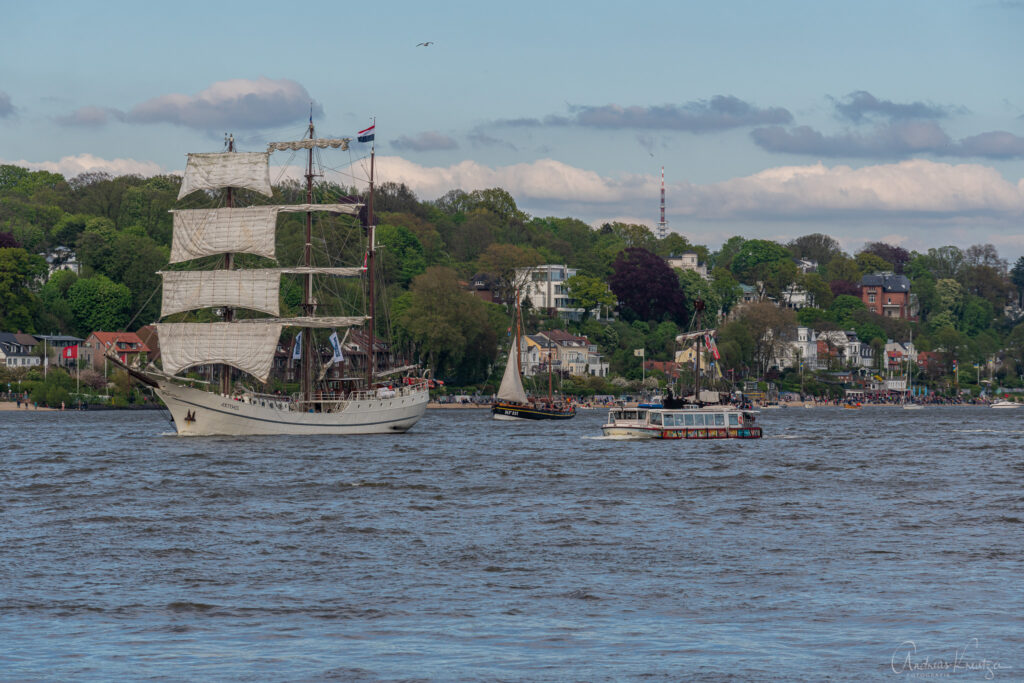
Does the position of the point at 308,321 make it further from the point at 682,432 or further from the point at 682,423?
the point at 682,432

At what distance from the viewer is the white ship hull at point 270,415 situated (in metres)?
77.9

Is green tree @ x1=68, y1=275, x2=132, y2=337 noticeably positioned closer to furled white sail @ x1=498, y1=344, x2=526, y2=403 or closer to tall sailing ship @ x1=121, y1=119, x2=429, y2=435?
furled white sail @ x1=498, y1=344, x2=526, y2=403

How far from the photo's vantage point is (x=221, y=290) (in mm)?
85875

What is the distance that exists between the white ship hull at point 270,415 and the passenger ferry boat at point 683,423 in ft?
46.5

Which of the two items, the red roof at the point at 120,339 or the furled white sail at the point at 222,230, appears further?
the red roof at the point at 120,339

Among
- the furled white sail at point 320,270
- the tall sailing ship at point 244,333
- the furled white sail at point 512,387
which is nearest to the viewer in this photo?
the tall sailing ship at point 244,333

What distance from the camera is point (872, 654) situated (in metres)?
20.1

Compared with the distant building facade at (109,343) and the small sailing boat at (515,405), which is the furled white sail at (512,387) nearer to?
the small sailing boat at (515,405)

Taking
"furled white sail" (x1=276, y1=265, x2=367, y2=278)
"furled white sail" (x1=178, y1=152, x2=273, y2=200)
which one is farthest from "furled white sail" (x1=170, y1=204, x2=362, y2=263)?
"furled white sail" (x1=276, y1=265, x2=367, y2=278)

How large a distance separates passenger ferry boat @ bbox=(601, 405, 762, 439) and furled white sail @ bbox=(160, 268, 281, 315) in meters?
22.8

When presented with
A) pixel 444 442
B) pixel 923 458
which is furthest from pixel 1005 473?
pixel 444 442

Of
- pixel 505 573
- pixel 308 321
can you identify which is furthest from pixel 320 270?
pixel 505 573

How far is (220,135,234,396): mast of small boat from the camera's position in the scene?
8281 centimetres

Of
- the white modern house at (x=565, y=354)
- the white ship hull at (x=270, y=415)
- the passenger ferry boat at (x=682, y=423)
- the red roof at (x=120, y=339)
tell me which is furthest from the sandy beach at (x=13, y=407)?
the passenger ferry boat at (x=682, y=423)
